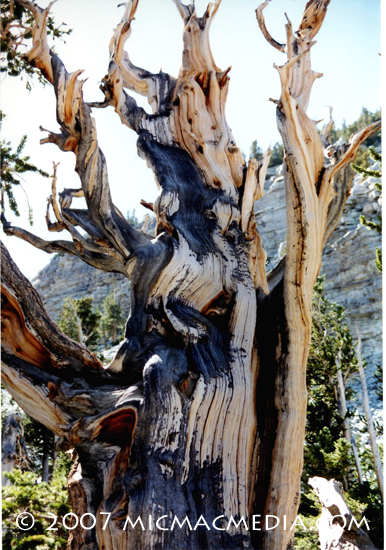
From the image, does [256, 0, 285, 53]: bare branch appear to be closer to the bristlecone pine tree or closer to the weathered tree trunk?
the bristlecone pine tree

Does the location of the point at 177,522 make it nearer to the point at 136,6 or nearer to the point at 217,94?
the point at 217,94

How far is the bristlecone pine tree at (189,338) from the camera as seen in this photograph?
1.46 meters

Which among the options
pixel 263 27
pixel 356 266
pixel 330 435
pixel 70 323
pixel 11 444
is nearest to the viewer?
pixel 263 27

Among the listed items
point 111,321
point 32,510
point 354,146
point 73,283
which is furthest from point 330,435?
point 73,283

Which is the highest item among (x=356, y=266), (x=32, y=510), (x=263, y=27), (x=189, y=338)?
(x=356, y=266)

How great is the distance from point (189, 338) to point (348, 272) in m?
18.3

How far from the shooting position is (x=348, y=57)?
3.04m

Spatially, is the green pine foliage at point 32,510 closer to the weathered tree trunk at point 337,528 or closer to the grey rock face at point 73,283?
the weathered tree trunk at point 337,528

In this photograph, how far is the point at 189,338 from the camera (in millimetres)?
1679

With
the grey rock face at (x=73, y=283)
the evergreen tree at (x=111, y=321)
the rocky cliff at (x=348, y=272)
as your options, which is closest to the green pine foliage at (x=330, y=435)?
the rocky cliff at (x=348, y=272)

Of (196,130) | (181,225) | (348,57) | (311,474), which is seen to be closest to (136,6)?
(196,130)

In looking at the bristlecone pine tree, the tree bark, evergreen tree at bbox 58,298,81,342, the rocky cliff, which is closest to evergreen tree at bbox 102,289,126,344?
the rocky cliff

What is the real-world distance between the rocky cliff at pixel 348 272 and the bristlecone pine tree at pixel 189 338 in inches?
380

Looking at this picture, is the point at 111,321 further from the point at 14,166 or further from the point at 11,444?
the point at 14,166
